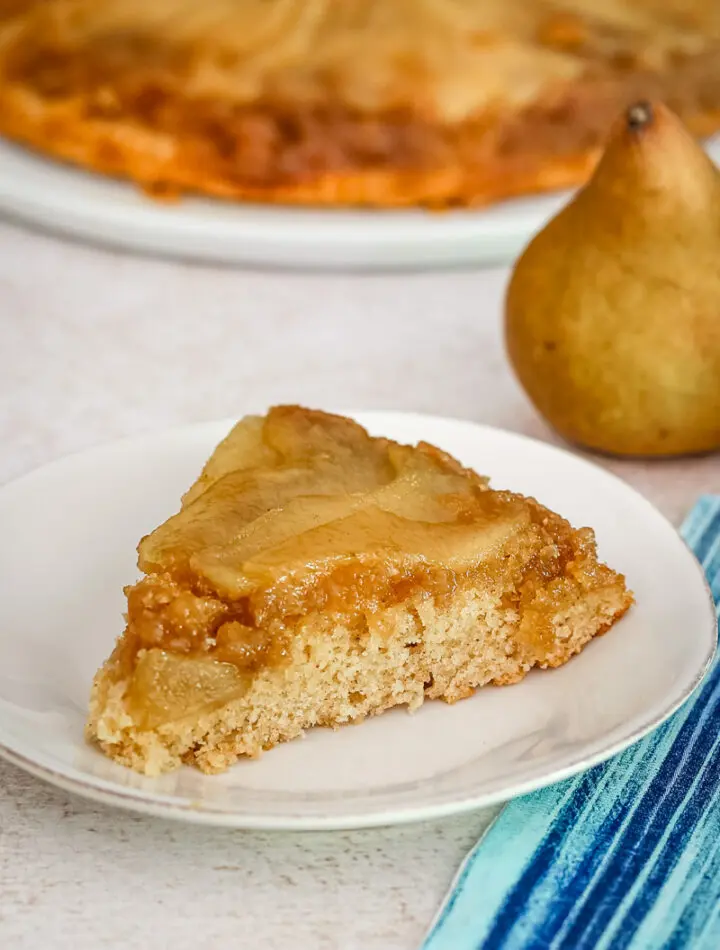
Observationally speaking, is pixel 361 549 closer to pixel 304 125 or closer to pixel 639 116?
pixel 639 116

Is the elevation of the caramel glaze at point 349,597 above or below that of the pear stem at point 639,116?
below

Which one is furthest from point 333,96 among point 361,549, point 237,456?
point 361,549

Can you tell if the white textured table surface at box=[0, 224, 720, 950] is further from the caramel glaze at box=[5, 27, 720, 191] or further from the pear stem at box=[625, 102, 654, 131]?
the pear stem at box=[625, 102, 654, 131]

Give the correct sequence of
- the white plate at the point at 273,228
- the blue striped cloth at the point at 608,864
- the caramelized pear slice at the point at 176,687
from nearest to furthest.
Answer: the blue striped cloth at the point at 608,864
the caramelized pear slice at the point at 176,687
the white plate at the point at 273,228

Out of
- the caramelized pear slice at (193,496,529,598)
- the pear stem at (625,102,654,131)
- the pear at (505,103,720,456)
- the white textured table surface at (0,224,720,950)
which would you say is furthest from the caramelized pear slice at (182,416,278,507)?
the pear stem at (625,102,654,131)

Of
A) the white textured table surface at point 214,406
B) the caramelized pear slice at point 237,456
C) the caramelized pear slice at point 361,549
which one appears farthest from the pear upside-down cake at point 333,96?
the caramelized pear slice at point 361,549

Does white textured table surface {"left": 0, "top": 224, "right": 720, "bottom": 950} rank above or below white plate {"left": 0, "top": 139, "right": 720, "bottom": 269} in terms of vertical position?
below

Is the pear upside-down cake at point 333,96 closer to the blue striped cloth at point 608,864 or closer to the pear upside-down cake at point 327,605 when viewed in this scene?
the pear upside-down cake at point 327,605
